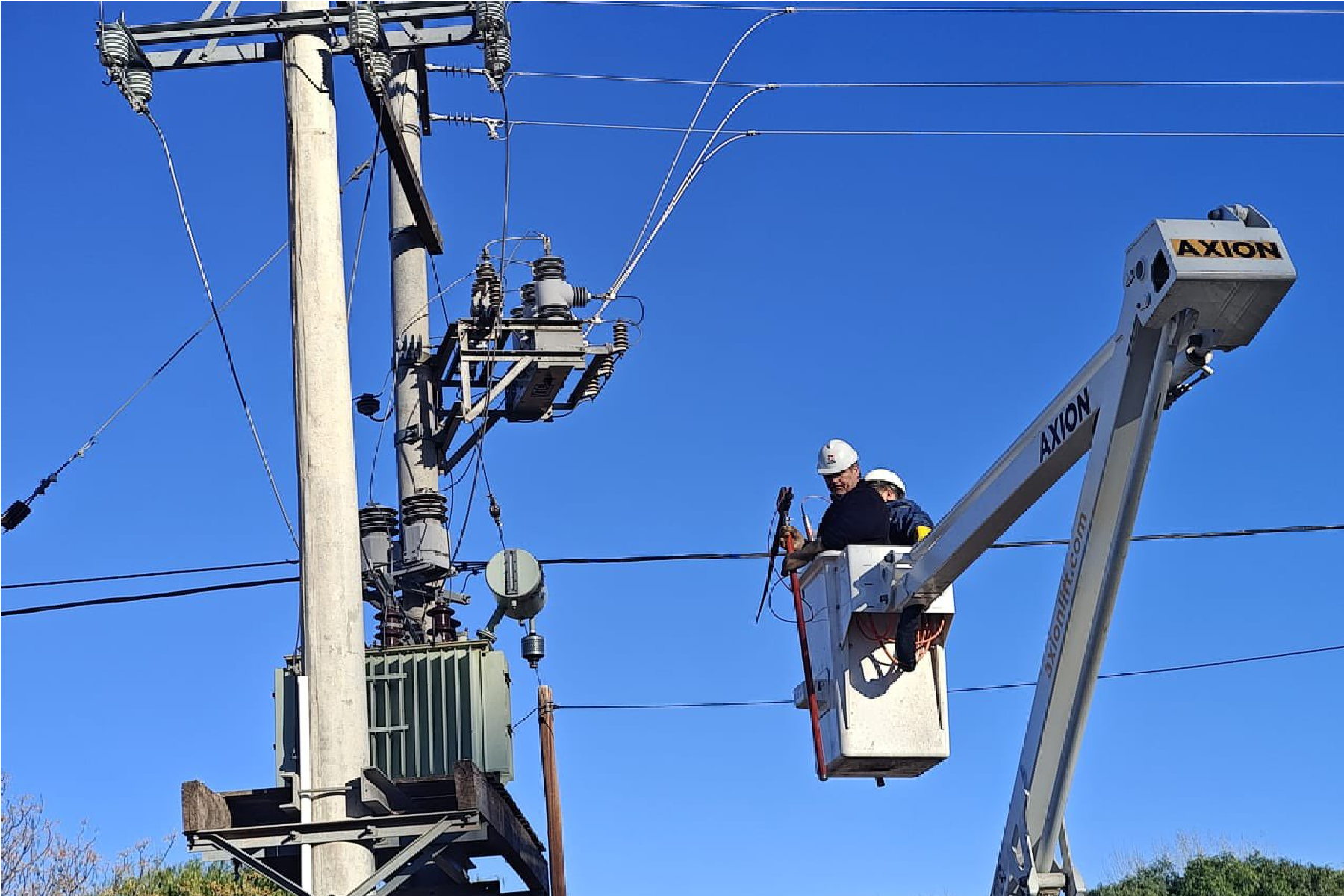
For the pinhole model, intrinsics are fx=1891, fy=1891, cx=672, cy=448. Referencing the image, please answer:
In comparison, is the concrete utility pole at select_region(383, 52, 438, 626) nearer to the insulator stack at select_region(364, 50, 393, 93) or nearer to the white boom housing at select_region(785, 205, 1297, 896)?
the insulator stack at select_region(364, 50, 393, 93)

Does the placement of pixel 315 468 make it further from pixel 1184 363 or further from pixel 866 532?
pixel 1184 363

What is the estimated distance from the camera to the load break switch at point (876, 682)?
10.1 m

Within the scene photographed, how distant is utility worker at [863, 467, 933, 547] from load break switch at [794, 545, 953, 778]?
0.32 meters

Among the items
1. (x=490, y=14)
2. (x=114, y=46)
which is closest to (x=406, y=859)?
(x=114, y=46)

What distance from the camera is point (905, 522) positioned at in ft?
35.5

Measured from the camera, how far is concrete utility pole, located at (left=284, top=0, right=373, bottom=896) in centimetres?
1005

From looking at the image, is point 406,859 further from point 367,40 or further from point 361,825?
point 367,40

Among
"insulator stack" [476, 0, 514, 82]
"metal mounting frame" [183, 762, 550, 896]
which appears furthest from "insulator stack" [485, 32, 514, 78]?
"metal mounting frame" [183, 762, 550, 896]

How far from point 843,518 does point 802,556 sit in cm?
33

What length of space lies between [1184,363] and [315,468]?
483 centimetres

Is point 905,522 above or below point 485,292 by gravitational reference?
below

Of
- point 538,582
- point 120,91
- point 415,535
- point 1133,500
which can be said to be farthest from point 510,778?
point 1133,500

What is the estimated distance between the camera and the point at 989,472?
31.9 ft

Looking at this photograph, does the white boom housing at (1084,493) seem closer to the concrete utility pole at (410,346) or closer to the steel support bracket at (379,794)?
the steel support bracket at (379,794)
